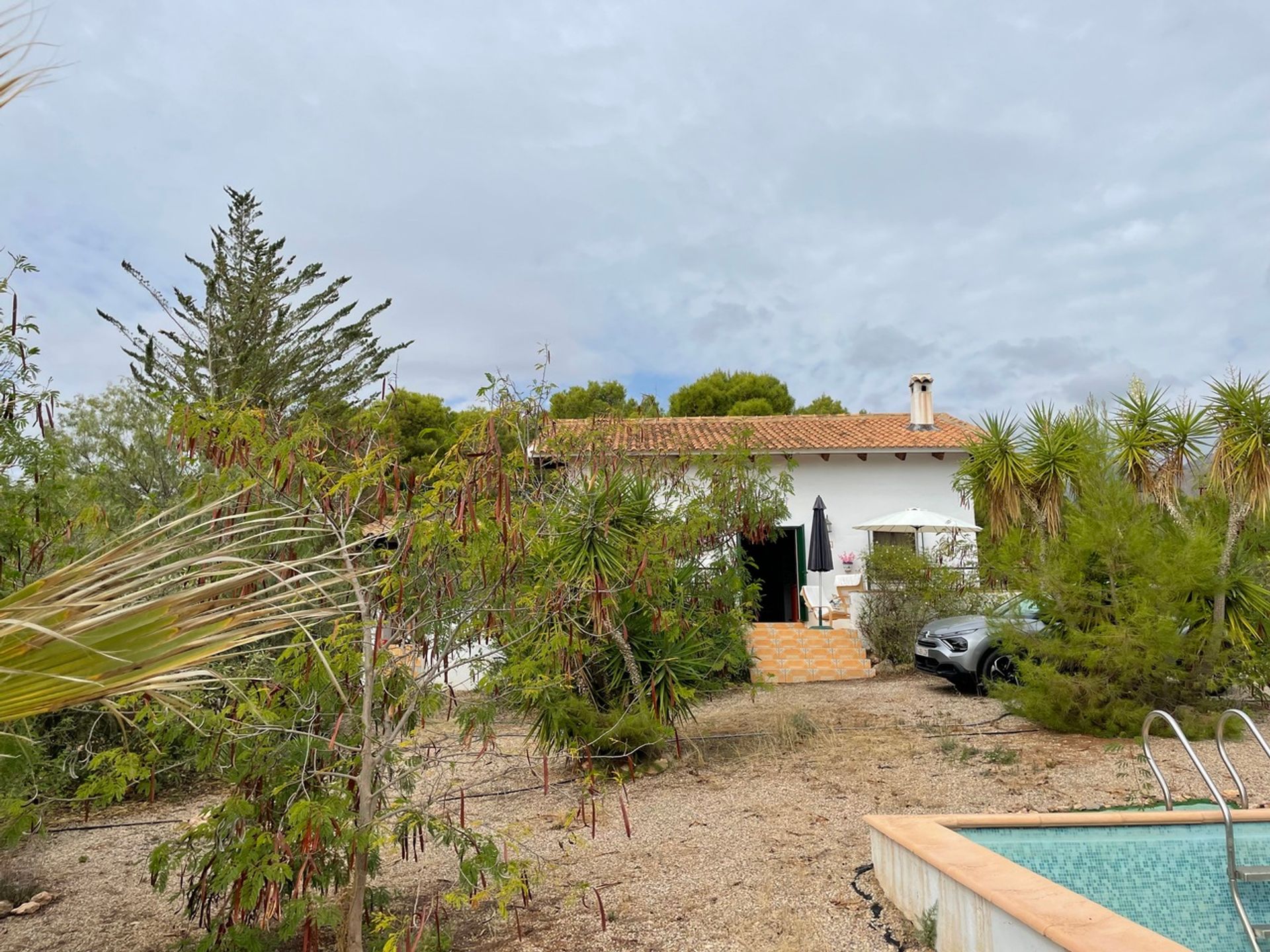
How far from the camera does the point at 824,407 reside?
110 feet

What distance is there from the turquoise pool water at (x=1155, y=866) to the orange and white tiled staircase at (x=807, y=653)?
7662mm

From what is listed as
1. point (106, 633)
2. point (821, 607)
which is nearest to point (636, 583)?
point (106, 633)

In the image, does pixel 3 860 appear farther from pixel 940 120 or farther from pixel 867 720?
pixel 940 120

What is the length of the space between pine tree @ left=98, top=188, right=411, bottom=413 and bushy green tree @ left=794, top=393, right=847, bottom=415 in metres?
18.5

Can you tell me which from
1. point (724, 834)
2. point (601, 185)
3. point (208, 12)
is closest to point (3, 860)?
point (724, 834)

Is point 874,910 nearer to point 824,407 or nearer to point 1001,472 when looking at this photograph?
point 1001,472

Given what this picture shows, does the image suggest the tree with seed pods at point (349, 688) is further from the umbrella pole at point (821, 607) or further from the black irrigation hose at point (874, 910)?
the umbrella pole at point (821, 607)

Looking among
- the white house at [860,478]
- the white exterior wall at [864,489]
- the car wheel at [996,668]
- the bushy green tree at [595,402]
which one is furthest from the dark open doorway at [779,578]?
the car wheel at [996,668]

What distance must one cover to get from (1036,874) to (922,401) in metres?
16.7

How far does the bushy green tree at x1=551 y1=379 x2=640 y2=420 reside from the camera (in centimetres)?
820

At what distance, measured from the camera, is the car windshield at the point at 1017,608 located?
29.4ft

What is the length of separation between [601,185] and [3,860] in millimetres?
9451

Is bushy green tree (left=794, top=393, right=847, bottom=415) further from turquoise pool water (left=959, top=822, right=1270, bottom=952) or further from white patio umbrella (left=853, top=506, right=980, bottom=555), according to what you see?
turquoise pool water (left=959, top=822, right=1270, bottom=952)

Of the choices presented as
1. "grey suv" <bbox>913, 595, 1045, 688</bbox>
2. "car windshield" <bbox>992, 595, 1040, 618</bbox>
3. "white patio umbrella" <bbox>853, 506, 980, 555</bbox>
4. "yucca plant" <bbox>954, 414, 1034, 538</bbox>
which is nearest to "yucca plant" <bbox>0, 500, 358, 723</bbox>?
"car windshield" <bbox>992, 595, 1040, 618</bbox>
